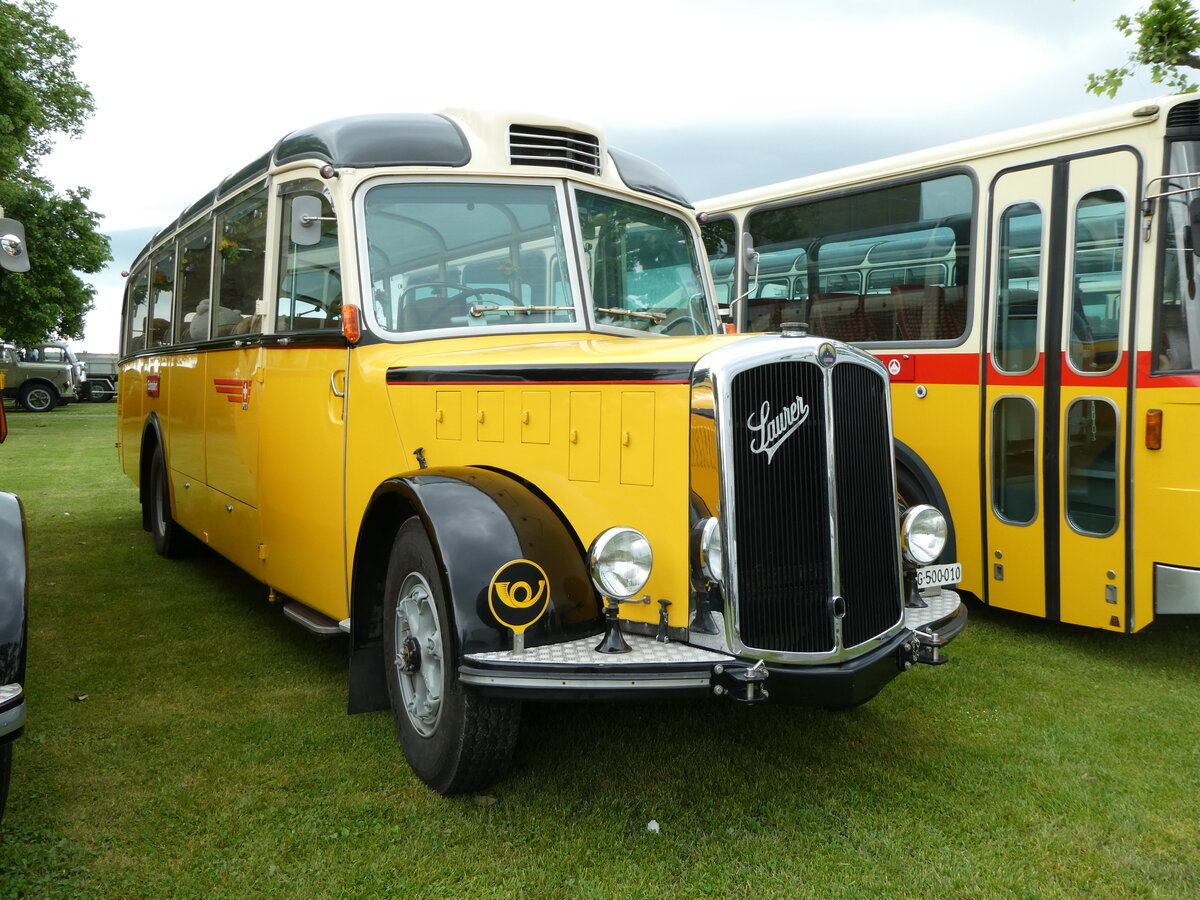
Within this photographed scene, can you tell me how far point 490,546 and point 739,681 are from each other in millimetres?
938

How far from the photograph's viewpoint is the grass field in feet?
10.5

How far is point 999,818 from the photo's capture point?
360 cm

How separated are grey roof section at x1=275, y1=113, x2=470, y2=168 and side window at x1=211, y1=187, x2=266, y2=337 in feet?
2.88

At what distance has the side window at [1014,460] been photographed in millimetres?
5879

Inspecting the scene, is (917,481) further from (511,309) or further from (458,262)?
(458,262)

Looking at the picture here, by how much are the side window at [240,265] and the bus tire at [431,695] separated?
6.81 feet

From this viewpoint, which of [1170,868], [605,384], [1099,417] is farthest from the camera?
[1099,417]

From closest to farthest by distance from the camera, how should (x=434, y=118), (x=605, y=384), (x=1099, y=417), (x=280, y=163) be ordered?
(x=605, y=384) < (x=434, y=118) < (x=280, y=163) < (x=1099, y=417)

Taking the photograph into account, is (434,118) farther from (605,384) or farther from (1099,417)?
(1099,417)

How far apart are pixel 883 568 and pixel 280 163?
3520 millimetres

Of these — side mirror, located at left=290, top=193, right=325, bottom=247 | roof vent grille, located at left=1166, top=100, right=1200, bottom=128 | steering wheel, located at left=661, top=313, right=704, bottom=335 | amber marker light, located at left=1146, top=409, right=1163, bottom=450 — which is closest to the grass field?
amber marker light, located at left=1146, top=409, right=1163, bottom=450

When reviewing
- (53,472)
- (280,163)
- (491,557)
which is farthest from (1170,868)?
(53,472)

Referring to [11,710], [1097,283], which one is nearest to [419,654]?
[11,710]

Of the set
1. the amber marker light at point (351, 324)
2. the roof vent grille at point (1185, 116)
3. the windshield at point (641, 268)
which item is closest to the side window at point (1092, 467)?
the roof vent grille at point (1185, 116)
